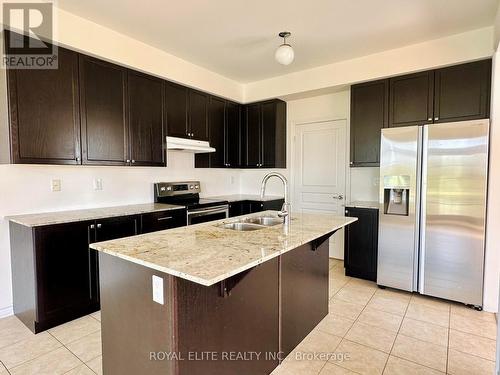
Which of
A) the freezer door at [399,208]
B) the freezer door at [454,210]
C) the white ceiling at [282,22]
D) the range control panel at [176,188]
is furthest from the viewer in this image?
the range control panel at [176,188]

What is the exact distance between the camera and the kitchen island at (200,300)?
1.31 metres

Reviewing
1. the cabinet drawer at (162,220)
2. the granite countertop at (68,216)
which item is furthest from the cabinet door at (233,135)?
the granite countertop at (68,216)

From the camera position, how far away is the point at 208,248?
1.55 metres

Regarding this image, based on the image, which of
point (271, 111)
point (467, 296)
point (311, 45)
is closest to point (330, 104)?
point (271, 111)

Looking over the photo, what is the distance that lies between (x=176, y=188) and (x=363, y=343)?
2782 millimetres

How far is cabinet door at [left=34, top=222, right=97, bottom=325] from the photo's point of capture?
2297 mm

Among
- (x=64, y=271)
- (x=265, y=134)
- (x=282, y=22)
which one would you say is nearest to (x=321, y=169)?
(x=265, y=134)

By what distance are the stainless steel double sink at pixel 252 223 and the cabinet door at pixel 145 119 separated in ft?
5.02

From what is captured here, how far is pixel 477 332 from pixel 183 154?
3.68 m

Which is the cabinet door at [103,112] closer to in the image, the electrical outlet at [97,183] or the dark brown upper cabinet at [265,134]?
the electrical outlet at [97,183]

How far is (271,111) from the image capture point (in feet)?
14.5

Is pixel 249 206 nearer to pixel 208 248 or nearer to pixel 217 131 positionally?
pixel 217 131

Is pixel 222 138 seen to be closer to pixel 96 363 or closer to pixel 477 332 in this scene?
pixel 96 363

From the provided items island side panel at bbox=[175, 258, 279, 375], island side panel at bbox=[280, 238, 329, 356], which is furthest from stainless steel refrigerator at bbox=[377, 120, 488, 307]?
island side panel at bbox=[175, 258, 279, 375]
